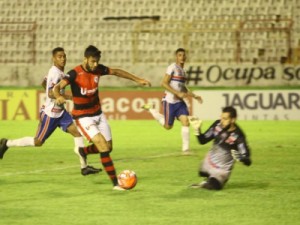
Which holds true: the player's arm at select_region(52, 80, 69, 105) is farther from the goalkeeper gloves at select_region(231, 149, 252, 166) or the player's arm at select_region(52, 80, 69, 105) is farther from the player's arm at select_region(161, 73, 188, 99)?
the player's arm at select_region(161, 73, 188, 99)

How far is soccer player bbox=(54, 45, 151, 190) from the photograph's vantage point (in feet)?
35.5

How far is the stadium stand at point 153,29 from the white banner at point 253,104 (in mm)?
2194

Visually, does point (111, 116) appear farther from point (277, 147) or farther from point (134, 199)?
point (134, 199)

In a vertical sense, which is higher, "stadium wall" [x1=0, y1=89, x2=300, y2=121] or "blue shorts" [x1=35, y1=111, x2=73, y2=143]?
"blue shorts" [x1=35, y1=111, x2=73, y2=143]

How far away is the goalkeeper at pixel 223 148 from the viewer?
1037 cm

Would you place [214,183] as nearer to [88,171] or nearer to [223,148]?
[223,148]

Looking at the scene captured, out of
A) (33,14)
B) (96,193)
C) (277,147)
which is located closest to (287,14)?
(33,14)

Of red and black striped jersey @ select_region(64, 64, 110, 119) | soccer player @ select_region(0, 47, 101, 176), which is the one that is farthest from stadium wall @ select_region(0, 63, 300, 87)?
red and black striped jersey @ select_region(64, 64, 110, 119)

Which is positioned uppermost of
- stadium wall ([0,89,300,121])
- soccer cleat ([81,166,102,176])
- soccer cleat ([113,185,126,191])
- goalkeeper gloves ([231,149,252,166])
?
goalkeeper gloves ([231,149,252,166])

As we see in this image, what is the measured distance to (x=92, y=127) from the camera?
11016mm

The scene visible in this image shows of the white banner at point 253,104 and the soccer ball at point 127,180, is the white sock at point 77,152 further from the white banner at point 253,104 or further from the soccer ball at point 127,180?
the white banner at point 253,104

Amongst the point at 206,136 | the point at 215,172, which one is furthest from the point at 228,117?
the point at 215,172

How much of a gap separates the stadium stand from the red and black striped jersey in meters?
15.8

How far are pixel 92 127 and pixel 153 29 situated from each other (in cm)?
1793
